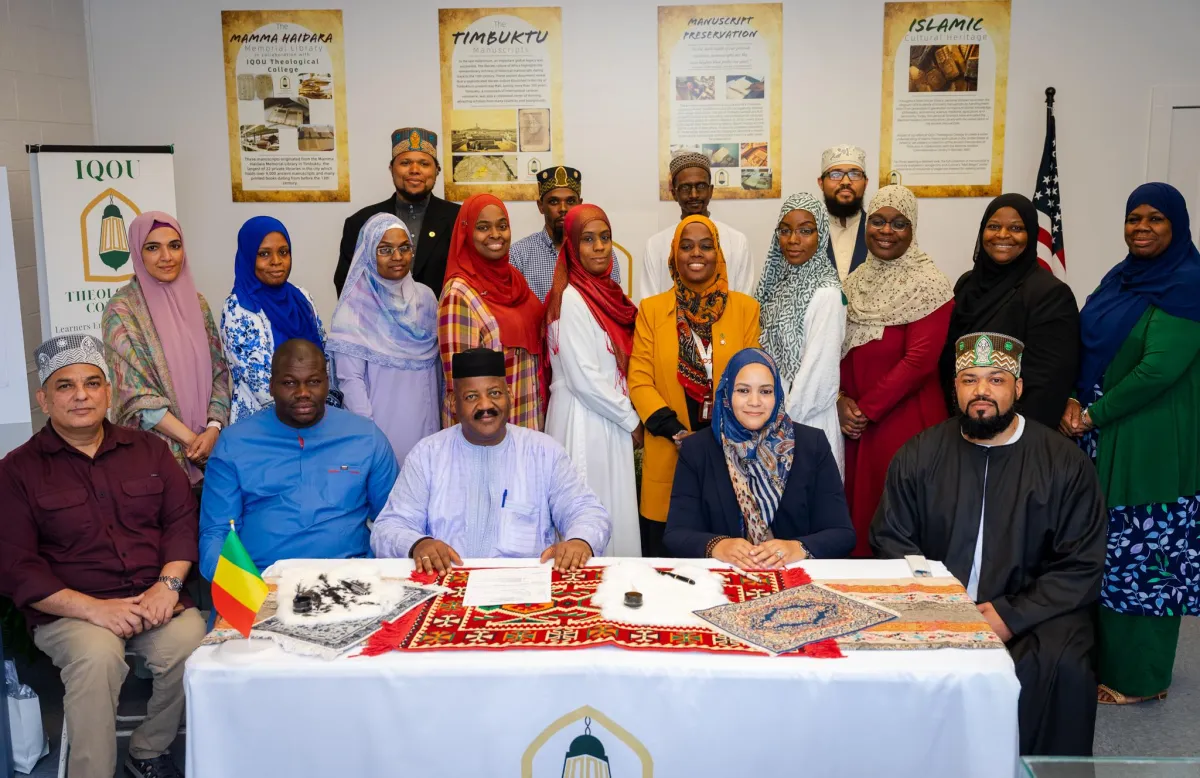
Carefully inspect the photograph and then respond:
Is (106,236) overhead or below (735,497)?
overhead

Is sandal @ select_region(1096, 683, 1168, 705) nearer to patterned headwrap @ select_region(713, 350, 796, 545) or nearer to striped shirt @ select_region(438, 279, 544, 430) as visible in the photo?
patterned headwrap @ select_region(713, 350, 796, 545)

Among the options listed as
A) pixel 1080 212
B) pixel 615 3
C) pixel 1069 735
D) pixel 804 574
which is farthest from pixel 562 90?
pixel 1069 735

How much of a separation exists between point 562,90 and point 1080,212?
3.29 m

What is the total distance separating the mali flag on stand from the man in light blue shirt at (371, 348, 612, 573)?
705mm

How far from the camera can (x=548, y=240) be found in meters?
4.82

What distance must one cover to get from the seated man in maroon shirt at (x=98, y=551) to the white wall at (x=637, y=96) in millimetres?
3160

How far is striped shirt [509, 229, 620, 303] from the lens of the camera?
4758mm

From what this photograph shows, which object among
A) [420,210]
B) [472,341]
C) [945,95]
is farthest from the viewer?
[945,95]

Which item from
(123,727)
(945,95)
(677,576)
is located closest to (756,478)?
(677,576)

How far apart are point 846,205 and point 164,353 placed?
10.5 feet

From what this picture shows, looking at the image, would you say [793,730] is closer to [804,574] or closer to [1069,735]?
[804,574]

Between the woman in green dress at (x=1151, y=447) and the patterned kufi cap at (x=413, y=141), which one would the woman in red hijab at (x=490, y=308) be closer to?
the patterned kufi cap at (x=413, y=141)

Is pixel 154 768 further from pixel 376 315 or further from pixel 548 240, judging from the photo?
pixel 548 240

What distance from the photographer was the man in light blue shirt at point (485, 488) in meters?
3.19
